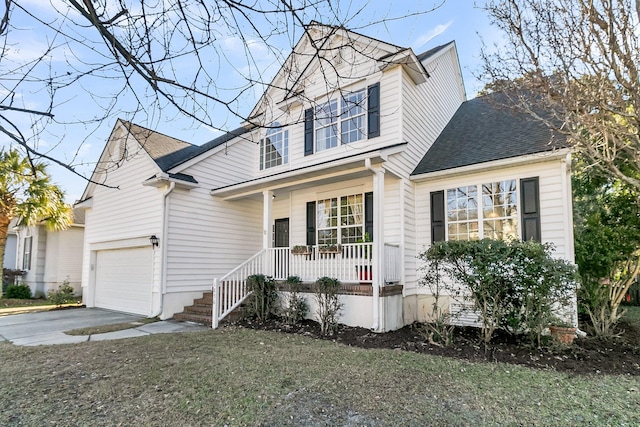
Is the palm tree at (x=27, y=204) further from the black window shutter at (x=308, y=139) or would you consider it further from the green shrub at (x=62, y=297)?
the black window shutter at (x=308, y=139)

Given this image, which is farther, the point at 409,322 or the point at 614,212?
the point at 409,322

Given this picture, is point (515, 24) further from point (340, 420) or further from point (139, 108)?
point (340, 420)

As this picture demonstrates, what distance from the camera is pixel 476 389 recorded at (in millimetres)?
4281

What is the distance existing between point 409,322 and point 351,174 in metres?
3.78

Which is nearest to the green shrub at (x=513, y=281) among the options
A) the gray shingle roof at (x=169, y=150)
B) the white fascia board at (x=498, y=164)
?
the white fascia board at (x=498, y=164)

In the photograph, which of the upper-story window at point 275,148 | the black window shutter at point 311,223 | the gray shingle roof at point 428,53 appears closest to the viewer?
the gray shingle roof at point 428,53

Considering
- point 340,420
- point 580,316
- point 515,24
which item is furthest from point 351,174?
point 580,316

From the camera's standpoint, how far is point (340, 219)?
388 inches

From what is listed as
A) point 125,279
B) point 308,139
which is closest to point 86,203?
point 125,279

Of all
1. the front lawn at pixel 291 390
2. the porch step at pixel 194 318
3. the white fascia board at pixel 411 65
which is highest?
the white fascia board at pixel 411 65

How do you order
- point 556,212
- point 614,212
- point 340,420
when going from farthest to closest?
point 614,212, point 556,212, point 340,420

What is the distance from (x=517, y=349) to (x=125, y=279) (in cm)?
1069

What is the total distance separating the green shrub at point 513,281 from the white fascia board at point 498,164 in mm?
2211

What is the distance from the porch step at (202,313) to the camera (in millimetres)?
8797
